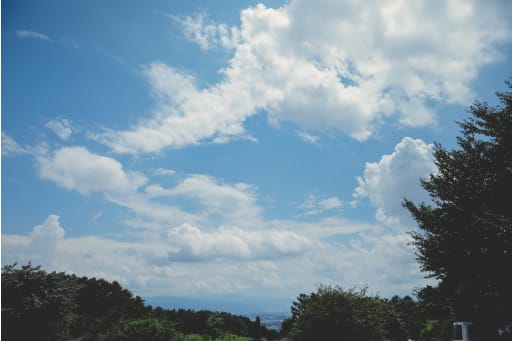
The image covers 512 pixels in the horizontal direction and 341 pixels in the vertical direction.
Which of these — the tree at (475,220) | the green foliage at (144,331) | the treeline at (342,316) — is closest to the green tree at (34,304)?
the green foliage at (144,331)

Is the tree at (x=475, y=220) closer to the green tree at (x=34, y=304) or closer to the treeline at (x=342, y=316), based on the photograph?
the treeline at (x=342, y=316)

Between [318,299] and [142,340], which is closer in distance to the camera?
[142,340]

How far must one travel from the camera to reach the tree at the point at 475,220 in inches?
678

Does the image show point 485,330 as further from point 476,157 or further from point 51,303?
point 51,303

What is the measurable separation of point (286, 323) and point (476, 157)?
55481 mm

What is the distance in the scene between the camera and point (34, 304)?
87.9 ft

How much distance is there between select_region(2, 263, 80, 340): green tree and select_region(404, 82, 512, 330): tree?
23222 mm

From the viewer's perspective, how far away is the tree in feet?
56.5

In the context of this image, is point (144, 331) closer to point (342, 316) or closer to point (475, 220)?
point (342, 316)

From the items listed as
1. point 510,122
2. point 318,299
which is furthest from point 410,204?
point 318,299

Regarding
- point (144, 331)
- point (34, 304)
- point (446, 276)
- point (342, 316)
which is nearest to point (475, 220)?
point (446, 276)

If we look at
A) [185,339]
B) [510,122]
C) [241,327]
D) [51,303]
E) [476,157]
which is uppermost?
[510,122]

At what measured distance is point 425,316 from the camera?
5856cm

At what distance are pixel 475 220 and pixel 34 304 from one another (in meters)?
25.9
